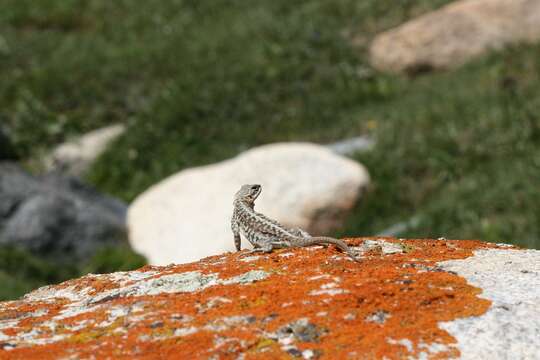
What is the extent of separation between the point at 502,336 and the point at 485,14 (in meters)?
26.7

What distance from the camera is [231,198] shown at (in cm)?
2191

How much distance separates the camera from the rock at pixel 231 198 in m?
21.0

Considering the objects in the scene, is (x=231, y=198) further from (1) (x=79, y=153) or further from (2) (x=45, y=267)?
(1) (x=79, y=153)

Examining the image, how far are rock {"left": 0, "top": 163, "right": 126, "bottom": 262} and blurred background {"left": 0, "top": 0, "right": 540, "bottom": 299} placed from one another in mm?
38

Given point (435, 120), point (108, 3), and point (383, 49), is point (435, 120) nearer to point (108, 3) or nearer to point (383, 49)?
point (383, 49)

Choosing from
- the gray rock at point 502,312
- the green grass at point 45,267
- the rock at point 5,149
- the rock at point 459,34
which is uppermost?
the rock at point 459,34

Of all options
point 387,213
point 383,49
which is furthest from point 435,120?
point 383,49

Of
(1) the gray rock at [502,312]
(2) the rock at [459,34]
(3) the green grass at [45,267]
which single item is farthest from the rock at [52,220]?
(1) the gray rock at [502,312]

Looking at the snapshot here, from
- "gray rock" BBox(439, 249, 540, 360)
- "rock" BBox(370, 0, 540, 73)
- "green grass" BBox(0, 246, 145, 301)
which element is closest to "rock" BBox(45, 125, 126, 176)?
"green grass" BBox(0, 246, 145, 301)

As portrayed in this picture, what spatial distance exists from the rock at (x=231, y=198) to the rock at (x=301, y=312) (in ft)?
44.9

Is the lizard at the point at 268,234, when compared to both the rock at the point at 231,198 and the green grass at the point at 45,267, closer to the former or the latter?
the green grass at the point at 45,267

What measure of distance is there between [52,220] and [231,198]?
4.81 meters

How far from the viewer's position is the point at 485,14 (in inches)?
1195

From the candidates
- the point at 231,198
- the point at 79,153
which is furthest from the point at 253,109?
the point at 231,198
